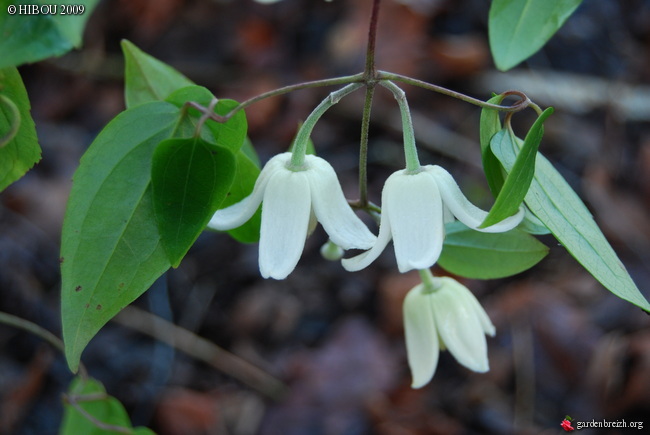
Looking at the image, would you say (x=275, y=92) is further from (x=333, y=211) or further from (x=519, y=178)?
(x=519, y=178)

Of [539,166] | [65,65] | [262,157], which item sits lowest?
[262,157]

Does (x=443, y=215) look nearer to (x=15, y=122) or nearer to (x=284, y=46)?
(x=15, y=122)

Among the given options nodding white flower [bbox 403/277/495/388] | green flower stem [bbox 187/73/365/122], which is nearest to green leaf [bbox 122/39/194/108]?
green flower stem [bbox 187/73/365/122]

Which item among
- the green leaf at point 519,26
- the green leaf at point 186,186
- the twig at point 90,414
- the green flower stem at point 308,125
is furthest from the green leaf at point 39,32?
the twig at point 90,414

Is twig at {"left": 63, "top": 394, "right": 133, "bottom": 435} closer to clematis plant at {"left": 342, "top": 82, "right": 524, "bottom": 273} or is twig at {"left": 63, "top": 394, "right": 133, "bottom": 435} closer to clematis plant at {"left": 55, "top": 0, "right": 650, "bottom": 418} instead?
clematis plant at {"left": 55, "top": 0, "right": 650, "bottom": 418}

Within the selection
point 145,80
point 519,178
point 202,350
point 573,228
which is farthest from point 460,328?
point 202,350

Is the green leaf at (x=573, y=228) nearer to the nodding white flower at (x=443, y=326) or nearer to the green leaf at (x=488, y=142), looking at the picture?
the green leaf at (x=488, y=142)

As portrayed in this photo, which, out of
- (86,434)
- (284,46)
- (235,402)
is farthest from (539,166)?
(284,46)
